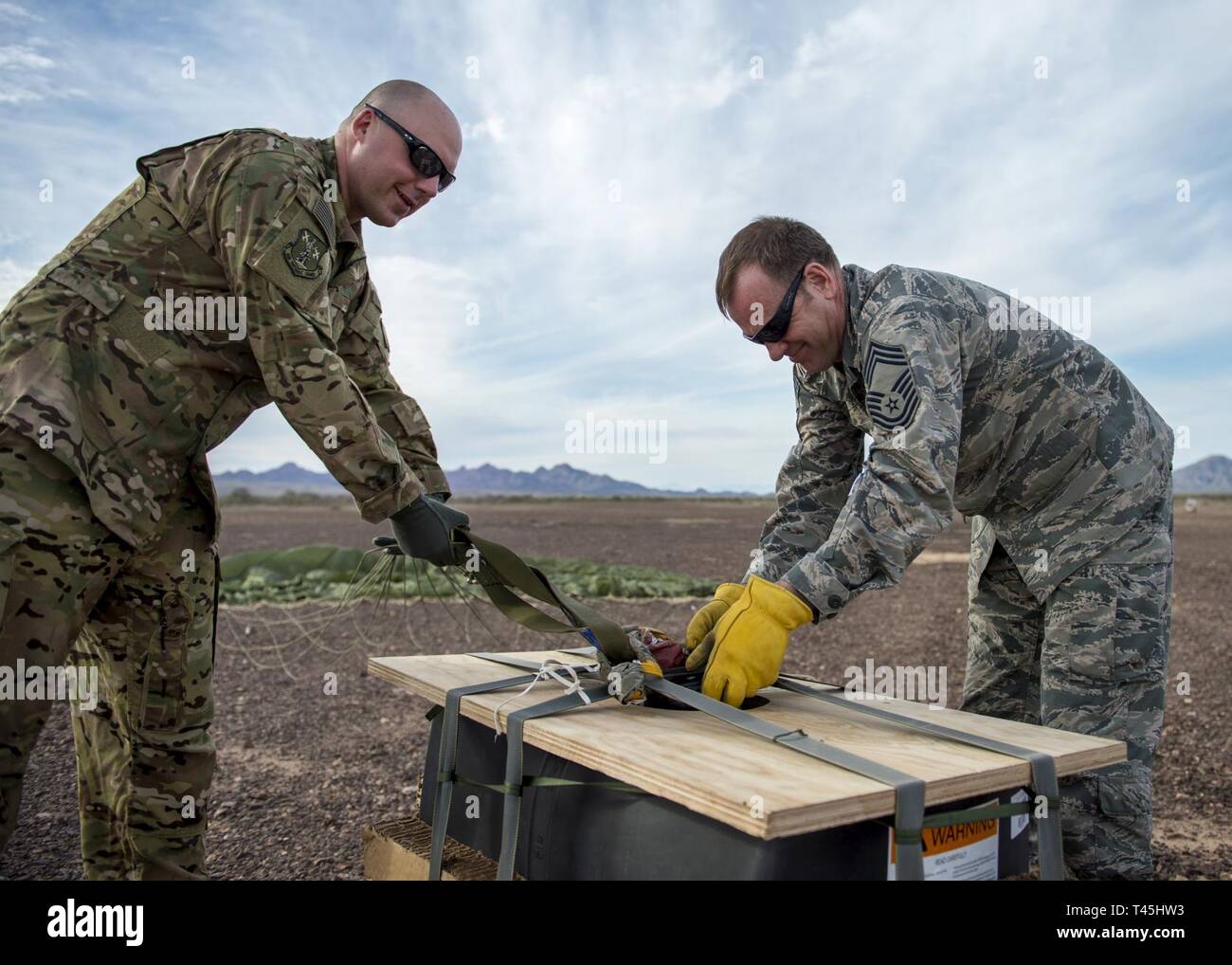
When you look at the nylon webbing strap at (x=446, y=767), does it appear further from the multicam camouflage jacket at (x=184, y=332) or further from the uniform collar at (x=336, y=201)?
the uniform collar at (x=336, y=201)

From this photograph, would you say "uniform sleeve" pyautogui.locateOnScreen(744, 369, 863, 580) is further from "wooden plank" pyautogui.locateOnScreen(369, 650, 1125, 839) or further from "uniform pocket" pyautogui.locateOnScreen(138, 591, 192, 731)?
"uniform pocket" pyautogui.locateOnScreen(138, 591, 192, 731)

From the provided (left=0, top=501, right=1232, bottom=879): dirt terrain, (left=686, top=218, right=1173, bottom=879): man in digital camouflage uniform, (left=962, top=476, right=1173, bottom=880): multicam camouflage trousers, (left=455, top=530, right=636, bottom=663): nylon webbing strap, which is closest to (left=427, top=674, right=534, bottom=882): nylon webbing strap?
(left=455, top=530, right=636, bottom=663): nylon webbing strap

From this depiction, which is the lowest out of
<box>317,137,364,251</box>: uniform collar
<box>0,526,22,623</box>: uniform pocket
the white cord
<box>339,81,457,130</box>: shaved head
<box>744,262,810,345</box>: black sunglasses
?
the white cord

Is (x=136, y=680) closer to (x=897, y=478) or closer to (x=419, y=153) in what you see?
(x=419, y=153)

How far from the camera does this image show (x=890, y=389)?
8.98ft

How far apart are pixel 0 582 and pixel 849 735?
2.33 meters

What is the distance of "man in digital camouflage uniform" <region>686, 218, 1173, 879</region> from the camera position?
2.73 m

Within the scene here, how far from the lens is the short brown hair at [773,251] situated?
9.66 feet

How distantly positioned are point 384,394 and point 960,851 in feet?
8.72

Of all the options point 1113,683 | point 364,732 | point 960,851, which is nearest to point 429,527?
point 960,851

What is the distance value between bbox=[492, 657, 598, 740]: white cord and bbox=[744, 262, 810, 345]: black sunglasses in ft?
4.10

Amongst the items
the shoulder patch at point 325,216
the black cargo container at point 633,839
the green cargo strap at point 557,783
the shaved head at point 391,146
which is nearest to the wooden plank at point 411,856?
the black cargo container at point 633,839

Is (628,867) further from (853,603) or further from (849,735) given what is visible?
(853,603)

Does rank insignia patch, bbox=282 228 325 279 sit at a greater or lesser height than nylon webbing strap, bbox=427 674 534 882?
greater
